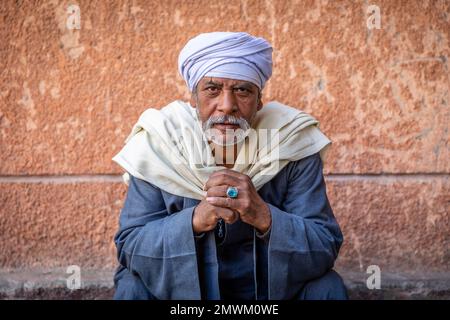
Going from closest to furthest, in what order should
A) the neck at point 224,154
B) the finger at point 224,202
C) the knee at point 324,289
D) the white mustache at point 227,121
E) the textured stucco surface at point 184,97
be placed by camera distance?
1. the finger at point 224,202
2. the knee at point 324,289
3. the white mustache at point 227,121
4. the neck at point 224,154
5. the textured stucco surface at point 184,97

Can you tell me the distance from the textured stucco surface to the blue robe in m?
1.02

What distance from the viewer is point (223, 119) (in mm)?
2744

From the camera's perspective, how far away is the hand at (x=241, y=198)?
2.50 meters

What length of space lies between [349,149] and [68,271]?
1942 millimetres

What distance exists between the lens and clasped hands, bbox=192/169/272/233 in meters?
2.50

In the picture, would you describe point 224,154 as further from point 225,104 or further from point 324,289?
point 324,289

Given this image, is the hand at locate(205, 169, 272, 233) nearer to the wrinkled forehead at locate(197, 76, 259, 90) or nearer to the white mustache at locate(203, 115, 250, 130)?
the white mustache at locate(203, 115, 250, 130)

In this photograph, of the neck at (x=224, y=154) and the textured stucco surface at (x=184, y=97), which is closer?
the neck at (x=224, y=154)

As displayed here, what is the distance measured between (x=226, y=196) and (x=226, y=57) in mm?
657

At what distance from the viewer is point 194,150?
2.81 m

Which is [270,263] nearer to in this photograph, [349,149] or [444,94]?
[349,149]

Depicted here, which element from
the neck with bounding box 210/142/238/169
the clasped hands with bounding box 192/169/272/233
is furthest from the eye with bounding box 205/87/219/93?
the clasped hands with bounding box 192/169/272/233

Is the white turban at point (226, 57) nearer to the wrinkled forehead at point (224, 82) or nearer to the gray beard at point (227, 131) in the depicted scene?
the wrinkled forehead at point (224, 82)

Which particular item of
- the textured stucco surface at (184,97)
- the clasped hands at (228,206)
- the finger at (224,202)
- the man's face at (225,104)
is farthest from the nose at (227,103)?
the textured stucco surface at (184,97)
